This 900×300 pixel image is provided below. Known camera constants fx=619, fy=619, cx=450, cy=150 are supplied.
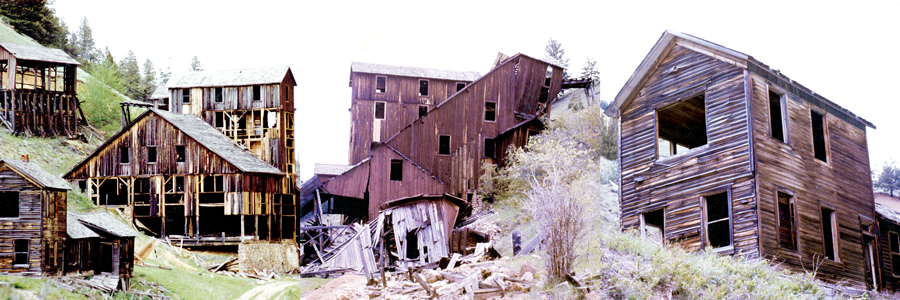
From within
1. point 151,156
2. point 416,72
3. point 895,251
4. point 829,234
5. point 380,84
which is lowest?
point 895,251

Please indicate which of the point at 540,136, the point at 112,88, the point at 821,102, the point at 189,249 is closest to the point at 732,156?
the point at 821,102

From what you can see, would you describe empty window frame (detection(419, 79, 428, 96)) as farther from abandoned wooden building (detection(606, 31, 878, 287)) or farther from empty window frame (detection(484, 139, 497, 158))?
abandoned wooden building (detection(606, 31, 878, 287))

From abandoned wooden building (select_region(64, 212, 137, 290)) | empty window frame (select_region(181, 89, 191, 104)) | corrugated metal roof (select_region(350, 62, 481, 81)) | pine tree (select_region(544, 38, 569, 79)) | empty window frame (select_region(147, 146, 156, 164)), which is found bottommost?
abandoned wooden building (select_region(64, 212, 137, 290))

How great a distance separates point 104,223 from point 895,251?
317 inches

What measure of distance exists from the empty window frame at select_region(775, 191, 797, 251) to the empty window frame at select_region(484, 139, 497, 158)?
9.73 feet

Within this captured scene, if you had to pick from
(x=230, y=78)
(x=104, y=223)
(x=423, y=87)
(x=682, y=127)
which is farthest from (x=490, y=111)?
(x=104, y=223)

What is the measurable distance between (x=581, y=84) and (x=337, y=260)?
3718 millimetres

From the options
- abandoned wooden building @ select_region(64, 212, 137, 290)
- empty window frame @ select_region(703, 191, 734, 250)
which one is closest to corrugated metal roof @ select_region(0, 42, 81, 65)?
abandoned wooden building @ select_region(64, 212, 137, 290)

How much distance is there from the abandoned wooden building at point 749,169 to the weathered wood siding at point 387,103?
244cm

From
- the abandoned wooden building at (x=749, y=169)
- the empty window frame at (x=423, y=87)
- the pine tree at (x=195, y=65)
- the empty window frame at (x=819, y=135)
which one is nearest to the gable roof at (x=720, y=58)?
the abandoned wooden building at (x=749, y=169)

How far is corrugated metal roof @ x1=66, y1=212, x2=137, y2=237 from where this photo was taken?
603 centimetres

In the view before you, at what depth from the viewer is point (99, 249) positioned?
597 centimetres

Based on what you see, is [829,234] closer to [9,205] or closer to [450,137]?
[450,137]

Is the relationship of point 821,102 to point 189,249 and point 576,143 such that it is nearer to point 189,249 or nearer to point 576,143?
point 576,143
